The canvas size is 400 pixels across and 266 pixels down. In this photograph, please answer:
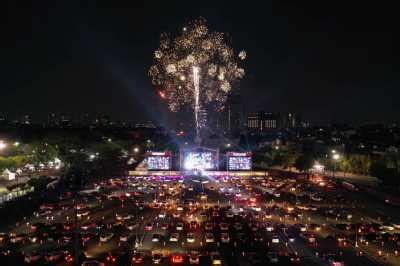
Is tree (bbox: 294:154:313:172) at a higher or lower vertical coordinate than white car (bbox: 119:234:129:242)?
higher

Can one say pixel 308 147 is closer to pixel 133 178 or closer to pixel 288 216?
pixel 133 178

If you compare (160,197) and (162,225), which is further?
(160,197)

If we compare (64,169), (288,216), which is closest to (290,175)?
(288,216)

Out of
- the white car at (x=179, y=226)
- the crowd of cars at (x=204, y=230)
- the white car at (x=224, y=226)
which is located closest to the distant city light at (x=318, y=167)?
the crowd of cars at (x=204, y=230)

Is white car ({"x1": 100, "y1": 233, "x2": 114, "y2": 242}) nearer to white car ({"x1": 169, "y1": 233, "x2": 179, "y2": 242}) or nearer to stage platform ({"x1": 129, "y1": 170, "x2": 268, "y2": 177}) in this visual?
white car ({"x1": 169, "y1": 233, "x2": 179, "y2": 242})

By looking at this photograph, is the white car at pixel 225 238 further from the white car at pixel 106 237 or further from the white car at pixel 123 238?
the white car at pixel 106 237

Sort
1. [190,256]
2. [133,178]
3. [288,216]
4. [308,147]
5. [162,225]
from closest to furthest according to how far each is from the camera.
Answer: [190,256] < [162,225] < [288,216] < [133,178] < [308,147]

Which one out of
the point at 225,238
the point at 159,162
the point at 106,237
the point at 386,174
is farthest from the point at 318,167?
the point at 106,237

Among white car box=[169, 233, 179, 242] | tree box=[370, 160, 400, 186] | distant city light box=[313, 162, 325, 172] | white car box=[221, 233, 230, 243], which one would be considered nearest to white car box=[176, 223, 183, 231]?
white car box=[169, 233, 179, 242]

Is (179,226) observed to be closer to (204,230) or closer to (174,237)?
(204,230)
